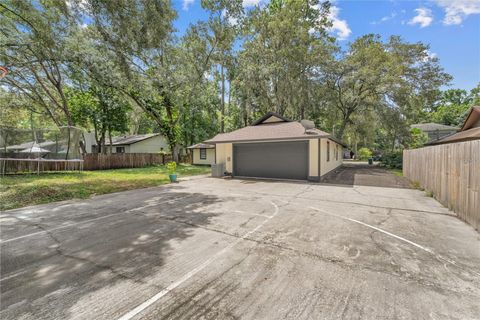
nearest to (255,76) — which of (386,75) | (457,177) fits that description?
(386,75)

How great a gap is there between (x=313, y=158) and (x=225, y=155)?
18.9 feet

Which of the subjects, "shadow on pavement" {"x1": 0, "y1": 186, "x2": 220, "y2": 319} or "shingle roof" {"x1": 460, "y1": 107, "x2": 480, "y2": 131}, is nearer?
"shadow on pavement" {"x1": 0, "y1": 186, "x2": 220, "y2": 319}

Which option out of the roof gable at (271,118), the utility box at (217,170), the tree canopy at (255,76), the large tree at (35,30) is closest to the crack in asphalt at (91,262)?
the utility box at (217,170)

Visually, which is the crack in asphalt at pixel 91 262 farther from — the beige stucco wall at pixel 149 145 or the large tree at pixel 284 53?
the beige stucco wall at pixel 149 145

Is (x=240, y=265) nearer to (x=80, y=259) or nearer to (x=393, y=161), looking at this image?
(x=80, y=259)

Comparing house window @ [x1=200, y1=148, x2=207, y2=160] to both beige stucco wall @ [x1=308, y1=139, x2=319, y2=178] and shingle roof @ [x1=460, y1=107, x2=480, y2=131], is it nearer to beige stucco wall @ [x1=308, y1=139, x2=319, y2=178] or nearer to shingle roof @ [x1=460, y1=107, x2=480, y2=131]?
beige stucco wall @ [x1=308, y1=139, x2=319, y2=178]

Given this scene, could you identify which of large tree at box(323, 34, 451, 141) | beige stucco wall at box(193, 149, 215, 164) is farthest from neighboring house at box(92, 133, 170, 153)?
large tree at box(323, 34, 451, 141)

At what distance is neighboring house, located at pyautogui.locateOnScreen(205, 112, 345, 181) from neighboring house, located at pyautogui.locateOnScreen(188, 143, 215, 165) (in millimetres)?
9734

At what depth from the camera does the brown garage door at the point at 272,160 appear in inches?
459

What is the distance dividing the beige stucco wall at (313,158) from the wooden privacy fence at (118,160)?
17064mm

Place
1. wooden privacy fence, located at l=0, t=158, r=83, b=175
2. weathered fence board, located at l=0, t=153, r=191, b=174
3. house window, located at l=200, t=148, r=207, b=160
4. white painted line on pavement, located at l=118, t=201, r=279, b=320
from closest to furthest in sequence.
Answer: white painted line on pavement, located at l=118, t=201, r=279, b=320
wooden privacy fence, located at l=0, t=158, r=83, b=175
weathered fence board, located at l=0, t=153, r=191, b=174
house window, located at l=200, t=148, r=207, b=160

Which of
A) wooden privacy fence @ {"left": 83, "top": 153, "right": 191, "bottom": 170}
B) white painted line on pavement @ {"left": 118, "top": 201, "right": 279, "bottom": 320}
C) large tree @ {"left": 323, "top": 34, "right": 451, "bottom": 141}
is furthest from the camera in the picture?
large tree @ {"left": 323, "top": 34, "right": 451, "bottom": 141}

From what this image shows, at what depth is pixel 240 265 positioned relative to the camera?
3021 millimetres

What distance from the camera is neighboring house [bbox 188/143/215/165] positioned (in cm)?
2389
